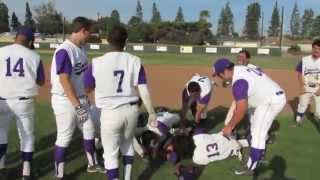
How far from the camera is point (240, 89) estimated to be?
6012mm

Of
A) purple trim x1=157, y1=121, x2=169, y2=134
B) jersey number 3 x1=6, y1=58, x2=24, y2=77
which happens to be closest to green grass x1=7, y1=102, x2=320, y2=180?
purple trim x1=157, y1=121, x2=169, y2=134

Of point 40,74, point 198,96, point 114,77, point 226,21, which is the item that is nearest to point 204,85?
point 198,96

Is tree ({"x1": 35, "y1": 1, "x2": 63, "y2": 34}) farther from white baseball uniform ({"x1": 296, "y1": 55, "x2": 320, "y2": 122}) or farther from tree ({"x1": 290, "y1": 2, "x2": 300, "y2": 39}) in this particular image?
white baseball uniform ({"x1": 296, "y1": 55, "x2": 320, "y2": 122})

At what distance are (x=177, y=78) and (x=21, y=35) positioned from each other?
14.1m

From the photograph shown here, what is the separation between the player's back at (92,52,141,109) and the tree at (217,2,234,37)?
349 ft

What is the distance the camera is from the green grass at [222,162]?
6.63m

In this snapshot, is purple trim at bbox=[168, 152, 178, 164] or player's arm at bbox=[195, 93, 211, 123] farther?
player's arm at bbox=[195, 93, 211, 123]

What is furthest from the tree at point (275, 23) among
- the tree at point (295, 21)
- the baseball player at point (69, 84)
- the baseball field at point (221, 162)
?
the baseball player at point (69, 84)

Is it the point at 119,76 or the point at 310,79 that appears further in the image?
the point at 310,79

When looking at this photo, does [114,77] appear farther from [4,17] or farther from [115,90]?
[4,17]

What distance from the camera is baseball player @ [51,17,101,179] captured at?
5.60 m

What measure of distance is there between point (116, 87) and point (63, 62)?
32.6 inches

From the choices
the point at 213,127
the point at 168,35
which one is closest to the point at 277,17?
the point at 168,35

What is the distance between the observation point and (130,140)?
563 centimetres
